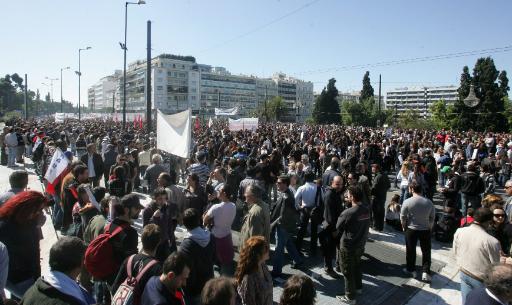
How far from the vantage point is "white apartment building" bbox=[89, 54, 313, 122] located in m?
127

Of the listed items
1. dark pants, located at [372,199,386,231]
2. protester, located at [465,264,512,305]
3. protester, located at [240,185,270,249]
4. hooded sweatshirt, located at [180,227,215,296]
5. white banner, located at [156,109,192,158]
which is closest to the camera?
protester, located at [465,264,512,305]

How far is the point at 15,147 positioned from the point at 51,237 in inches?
412

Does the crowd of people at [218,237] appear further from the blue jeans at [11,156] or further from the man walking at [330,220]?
the blue jeans at [11,156]

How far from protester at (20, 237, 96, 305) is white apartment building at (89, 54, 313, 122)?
109 m

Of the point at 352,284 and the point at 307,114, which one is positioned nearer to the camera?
the point at 352,284

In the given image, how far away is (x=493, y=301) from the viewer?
3.07 metres

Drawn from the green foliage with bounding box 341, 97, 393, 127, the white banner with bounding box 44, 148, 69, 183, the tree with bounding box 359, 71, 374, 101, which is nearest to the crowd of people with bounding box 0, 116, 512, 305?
the white banner with bounding box 44, 148, 69, 183

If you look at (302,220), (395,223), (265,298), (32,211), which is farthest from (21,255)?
(395,223)

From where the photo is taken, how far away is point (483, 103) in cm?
5428

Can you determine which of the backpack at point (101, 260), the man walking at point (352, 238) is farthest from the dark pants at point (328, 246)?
the backpack at point (101, 260)

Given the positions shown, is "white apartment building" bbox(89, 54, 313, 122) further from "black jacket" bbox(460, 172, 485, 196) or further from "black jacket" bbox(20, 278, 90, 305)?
"black jacket" bbox(20, 278, 90, 305)

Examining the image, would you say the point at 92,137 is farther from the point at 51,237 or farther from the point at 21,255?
the point at 21,255

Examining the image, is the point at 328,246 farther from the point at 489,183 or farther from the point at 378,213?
the point at 489,183

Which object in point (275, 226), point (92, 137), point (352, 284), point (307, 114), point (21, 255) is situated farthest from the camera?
point (307, 114)
